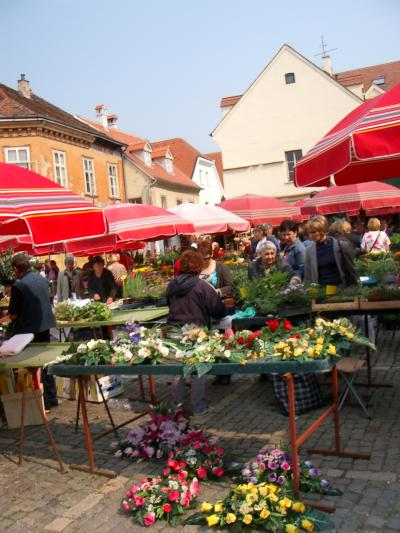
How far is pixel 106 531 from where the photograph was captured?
348 centimetres

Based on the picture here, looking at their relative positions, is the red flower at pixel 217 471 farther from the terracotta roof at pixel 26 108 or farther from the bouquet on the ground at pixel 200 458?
the terracotta roof at pixel 26 108

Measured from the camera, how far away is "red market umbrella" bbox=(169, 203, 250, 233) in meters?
10.6

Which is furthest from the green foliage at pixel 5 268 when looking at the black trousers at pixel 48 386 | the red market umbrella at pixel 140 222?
the black trousers at pixel 48 386

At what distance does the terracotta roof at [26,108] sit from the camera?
2431 cm

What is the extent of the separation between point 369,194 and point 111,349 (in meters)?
8.33

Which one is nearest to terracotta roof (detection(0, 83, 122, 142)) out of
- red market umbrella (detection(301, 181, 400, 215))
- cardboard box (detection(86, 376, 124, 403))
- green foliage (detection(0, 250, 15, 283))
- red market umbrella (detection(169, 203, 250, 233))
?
green foliage (detection(0, 250, 15, 283))

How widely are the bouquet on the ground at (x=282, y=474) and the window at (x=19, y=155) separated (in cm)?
2307

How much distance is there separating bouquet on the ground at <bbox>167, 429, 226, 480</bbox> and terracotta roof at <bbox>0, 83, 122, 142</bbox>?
22658 millimetres

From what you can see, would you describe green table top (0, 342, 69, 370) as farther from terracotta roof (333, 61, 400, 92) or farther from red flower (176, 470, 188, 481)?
terracotta roof (333, 61, 400, 92)

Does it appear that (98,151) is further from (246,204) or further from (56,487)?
(56,487)

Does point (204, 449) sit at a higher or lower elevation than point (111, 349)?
lower

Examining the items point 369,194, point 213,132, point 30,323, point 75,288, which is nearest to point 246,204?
point 369,194

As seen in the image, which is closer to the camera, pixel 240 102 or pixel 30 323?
pixel 30 323

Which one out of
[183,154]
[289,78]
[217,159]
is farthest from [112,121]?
[217,159]
